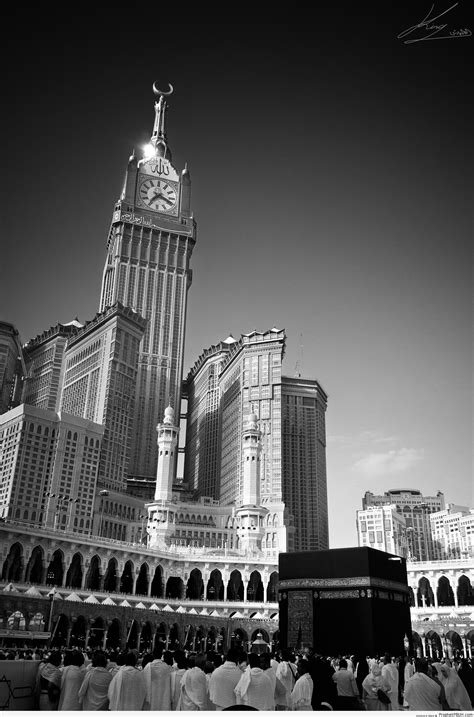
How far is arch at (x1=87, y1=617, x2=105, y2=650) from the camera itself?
28625 millimetres

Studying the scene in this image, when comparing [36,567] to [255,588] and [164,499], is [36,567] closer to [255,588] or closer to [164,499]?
[164,499]

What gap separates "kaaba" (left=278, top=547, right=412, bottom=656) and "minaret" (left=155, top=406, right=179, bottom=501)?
35454 millimetres

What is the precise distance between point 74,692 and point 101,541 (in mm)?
34394

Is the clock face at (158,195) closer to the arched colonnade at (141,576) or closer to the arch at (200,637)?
the arched colonnade at (141,576)

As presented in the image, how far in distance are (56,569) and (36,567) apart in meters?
1.68

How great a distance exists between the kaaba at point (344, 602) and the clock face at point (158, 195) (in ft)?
237

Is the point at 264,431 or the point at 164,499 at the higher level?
the point at 264,431

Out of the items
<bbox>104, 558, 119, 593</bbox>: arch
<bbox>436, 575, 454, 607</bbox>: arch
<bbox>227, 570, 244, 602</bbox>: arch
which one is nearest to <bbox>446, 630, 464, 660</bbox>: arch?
<bbox>436, 575, 454, 607</bbox>: arch

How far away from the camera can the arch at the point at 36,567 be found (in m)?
34.1

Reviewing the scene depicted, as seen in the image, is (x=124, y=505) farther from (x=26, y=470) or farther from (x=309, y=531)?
(x=309, y=531)

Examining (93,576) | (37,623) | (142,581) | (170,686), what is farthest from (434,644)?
(170,686)

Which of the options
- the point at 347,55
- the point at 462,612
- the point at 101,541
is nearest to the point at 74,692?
the point at 347,55

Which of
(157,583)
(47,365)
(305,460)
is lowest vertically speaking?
(157,583)

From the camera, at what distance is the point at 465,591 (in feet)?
143
